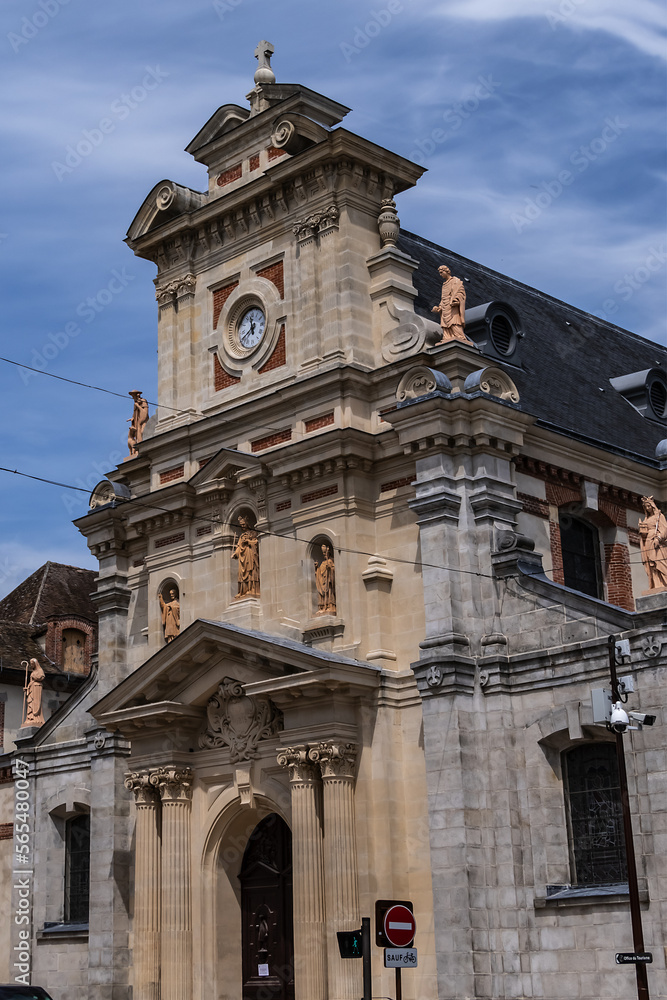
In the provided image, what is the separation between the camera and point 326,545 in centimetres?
2670

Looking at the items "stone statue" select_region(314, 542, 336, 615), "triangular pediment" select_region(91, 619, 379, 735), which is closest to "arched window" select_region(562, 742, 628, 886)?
"triangular pediment" select_region(91, 619, 379, 735)

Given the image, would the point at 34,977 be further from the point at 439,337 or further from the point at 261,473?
the point at 439,337

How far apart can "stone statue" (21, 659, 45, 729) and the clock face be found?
1039cm

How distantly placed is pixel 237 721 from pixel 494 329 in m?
10.4

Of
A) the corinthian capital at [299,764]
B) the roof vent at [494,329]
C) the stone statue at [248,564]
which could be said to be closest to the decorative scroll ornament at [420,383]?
the roof vent at [494,329]

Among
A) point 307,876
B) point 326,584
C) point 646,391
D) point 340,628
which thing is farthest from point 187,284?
point 307,876

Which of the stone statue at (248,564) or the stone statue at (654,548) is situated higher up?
the stone statue at (248,564)

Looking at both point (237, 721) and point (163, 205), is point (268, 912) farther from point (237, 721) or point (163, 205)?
point (163, 205)

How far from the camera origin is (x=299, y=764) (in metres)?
25.3

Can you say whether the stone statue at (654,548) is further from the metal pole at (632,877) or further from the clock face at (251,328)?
the clock face at (251,328)

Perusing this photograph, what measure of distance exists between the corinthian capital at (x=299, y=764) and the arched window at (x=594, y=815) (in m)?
4.71

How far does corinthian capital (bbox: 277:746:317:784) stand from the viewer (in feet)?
82.6

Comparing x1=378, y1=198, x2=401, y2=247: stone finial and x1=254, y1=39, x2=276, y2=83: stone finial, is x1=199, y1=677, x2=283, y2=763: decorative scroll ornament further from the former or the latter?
x1=254, y1=39, x2=276, y2=83: stone finial

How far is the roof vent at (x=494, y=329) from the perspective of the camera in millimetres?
29734
